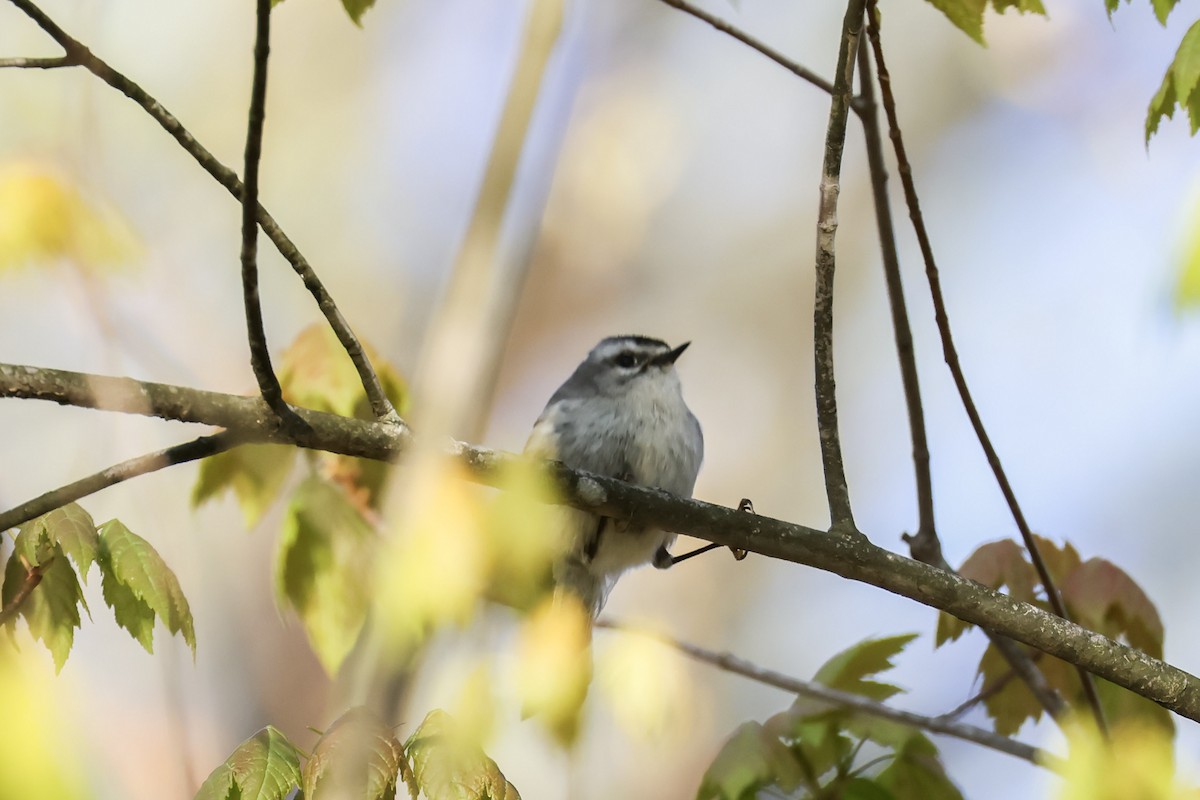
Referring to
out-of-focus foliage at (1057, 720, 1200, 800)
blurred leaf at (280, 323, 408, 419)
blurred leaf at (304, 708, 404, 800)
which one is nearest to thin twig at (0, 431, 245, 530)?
blurred leaf at (304, 708, 404, 800)

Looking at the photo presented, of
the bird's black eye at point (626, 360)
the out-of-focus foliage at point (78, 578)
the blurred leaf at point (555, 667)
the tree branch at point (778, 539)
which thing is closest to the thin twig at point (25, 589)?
the out-of-focus foliage at point (78, 578)

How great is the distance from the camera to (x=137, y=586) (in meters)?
1.95

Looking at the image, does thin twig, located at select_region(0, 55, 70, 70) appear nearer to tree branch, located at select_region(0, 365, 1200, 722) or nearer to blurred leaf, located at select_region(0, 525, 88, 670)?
tree branch, located at select_region(0, 365, 1200, 722)

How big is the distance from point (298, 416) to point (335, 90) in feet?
22.4

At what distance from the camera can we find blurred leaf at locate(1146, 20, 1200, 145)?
2033 mm

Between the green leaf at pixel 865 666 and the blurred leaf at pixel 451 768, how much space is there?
136 centimetres

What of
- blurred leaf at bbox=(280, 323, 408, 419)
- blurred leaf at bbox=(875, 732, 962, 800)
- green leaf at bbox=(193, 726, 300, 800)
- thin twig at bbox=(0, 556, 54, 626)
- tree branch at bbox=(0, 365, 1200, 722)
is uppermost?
blurred leaf at bbox=(280, 323, 408, 419)

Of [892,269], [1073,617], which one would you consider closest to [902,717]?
[1073,617]

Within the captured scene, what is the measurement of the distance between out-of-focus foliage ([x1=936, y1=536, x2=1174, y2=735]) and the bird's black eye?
1.38 meters

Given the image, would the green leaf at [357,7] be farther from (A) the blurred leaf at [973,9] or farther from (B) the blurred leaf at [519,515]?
(A) the blurred leaf at [973,9]

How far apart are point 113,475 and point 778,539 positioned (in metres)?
1.29

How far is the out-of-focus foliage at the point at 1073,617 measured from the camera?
3.04m

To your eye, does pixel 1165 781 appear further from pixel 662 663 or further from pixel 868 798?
pixel 662 663

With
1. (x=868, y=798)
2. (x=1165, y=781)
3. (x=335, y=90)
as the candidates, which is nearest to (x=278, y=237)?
(x=868, y=798)
